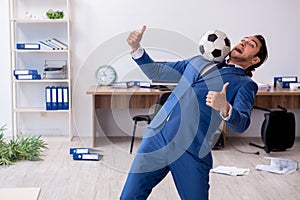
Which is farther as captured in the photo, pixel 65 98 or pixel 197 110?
pixel 65 98

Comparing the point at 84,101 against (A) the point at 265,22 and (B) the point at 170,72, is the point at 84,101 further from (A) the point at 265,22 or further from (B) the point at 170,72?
(B) the point at 170,72

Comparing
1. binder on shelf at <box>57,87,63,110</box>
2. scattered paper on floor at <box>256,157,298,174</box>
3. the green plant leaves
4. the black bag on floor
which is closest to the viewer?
scattered paper on floor at <box>256,157,298,174</box>

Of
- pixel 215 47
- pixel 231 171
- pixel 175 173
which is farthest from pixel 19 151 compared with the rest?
pixel 215 47

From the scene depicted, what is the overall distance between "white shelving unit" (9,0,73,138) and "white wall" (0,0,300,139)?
5.4 inches

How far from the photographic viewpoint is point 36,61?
588cm

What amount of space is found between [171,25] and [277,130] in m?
1.82

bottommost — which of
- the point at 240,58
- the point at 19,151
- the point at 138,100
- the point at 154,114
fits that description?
the point at 19,151

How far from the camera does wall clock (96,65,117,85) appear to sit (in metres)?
5.85

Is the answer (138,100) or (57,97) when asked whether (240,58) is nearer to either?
(138,100)

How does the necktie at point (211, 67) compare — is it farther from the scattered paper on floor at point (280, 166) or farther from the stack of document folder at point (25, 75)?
the stack of document folder at point (25, 75)

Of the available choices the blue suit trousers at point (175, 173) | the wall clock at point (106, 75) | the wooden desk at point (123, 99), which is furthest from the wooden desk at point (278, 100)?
the blue suit trousers at point (175, 173)

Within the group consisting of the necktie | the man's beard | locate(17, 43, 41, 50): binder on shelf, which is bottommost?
the necktie

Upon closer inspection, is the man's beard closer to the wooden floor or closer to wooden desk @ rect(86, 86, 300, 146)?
the wooden floor

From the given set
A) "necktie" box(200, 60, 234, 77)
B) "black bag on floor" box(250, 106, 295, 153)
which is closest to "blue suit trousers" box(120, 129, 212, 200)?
"necktie" box(200, 60, 234, 77)
